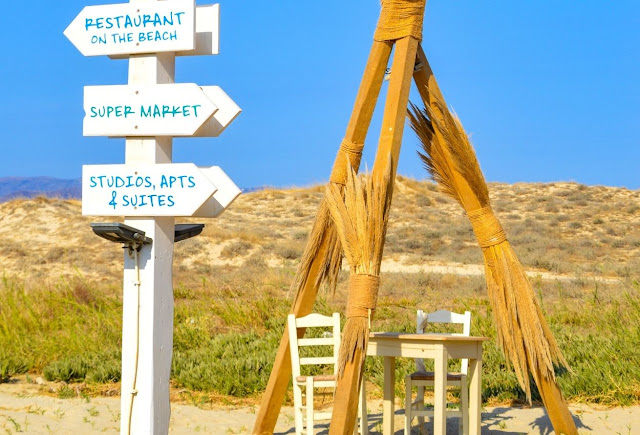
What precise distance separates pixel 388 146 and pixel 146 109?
1608 mm

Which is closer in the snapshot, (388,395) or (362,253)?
(362,253)

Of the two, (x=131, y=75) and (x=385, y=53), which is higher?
(x=385, y=53)

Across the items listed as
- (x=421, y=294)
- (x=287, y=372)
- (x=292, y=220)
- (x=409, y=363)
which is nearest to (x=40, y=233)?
(x=292, y=220)

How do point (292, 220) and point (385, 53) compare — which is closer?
point (385, 53)

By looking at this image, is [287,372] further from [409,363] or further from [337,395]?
[409,363]

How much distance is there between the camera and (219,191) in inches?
185

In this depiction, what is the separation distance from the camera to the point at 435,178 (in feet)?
21.7

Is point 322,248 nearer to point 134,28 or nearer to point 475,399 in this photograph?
point 475,399

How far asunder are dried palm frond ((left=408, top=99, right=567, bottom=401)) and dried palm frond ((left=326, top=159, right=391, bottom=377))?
4.06ft

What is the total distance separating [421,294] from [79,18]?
10.9 metres

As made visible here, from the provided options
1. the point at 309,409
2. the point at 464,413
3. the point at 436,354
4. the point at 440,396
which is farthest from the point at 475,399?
the point at 309,409

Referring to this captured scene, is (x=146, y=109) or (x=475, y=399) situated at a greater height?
(x=146, y=109)

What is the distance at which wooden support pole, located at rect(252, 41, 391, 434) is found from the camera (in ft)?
19.5

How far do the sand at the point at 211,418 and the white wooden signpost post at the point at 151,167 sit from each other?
228 centimetres
